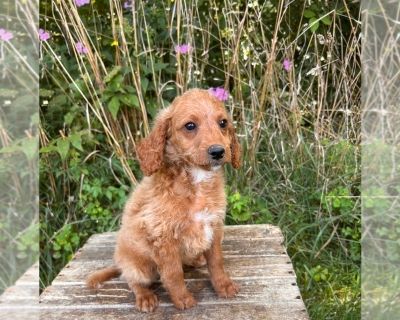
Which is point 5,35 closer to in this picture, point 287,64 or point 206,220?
point 206,220

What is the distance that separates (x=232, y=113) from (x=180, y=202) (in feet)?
5.06

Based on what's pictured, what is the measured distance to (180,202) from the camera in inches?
85.0

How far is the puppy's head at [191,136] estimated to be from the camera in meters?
2.03

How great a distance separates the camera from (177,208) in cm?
214

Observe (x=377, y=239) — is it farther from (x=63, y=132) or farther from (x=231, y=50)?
(x=63, y=132)

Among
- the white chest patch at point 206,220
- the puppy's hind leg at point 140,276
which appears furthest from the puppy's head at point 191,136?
the puppy's hind leg at point 140,276

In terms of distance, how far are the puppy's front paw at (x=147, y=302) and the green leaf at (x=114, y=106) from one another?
4.74 feet

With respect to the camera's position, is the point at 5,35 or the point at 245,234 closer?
the point at 5,35

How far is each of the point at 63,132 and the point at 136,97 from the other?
0.65 m

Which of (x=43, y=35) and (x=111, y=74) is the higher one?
(x=43, y=35)

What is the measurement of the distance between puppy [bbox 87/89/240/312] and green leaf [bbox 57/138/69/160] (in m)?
1.19

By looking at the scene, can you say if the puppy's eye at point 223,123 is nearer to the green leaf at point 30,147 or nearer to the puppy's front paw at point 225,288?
the puppy's front paw at point 225,288

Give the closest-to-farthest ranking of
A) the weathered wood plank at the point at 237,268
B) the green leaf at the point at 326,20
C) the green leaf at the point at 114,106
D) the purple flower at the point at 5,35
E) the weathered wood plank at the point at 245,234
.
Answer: the purple flower at the point at 5,35
the weathered wood plank at the point at 237,268
the weathered wood plank at the point at 245,234
the green leaf at the point at 114,106
the green leaf at the point at 326,20

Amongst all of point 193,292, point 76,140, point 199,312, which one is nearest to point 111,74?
point 76,140
